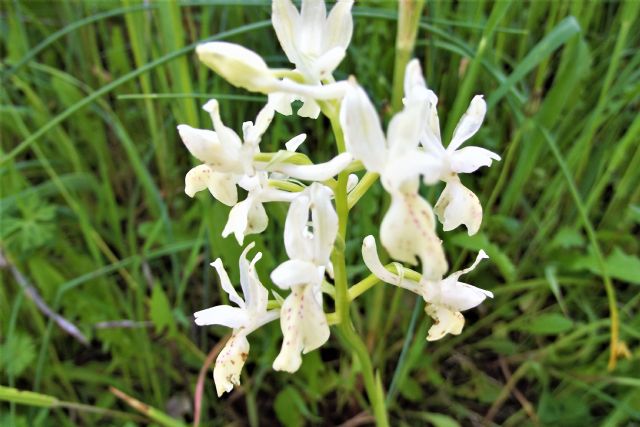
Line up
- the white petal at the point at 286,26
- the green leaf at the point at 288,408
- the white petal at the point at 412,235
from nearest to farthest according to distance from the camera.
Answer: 1. the white petal at the point at 412,235
2. the white petal at the point at 286,26
3. the green leaf at the point at 288,408

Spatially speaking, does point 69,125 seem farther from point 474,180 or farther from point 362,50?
point 474,180

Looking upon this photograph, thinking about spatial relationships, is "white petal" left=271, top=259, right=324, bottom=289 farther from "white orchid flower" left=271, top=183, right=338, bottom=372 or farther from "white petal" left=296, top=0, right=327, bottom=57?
"white petal" left=296, top=0, right=327, bottom=57

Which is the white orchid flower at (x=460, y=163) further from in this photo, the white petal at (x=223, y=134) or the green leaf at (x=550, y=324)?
the green leaf at (x=550, y=324)

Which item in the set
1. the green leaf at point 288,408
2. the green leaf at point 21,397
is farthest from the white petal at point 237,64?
the green leaf at point 288,408

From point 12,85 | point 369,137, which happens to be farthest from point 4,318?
point 369,137

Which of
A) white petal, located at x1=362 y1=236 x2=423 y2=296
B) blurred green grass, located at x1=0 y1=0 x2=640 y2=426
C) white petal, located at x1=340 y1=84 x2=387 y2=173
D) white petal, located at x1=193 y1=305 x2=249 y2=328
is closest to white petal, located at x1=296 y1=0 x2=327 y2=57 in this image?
white petal, located at x1=340 y1=84 x2=387 y2=173

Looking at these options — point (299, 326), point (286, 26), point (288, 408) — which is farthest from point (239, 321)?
point (288, 408)
